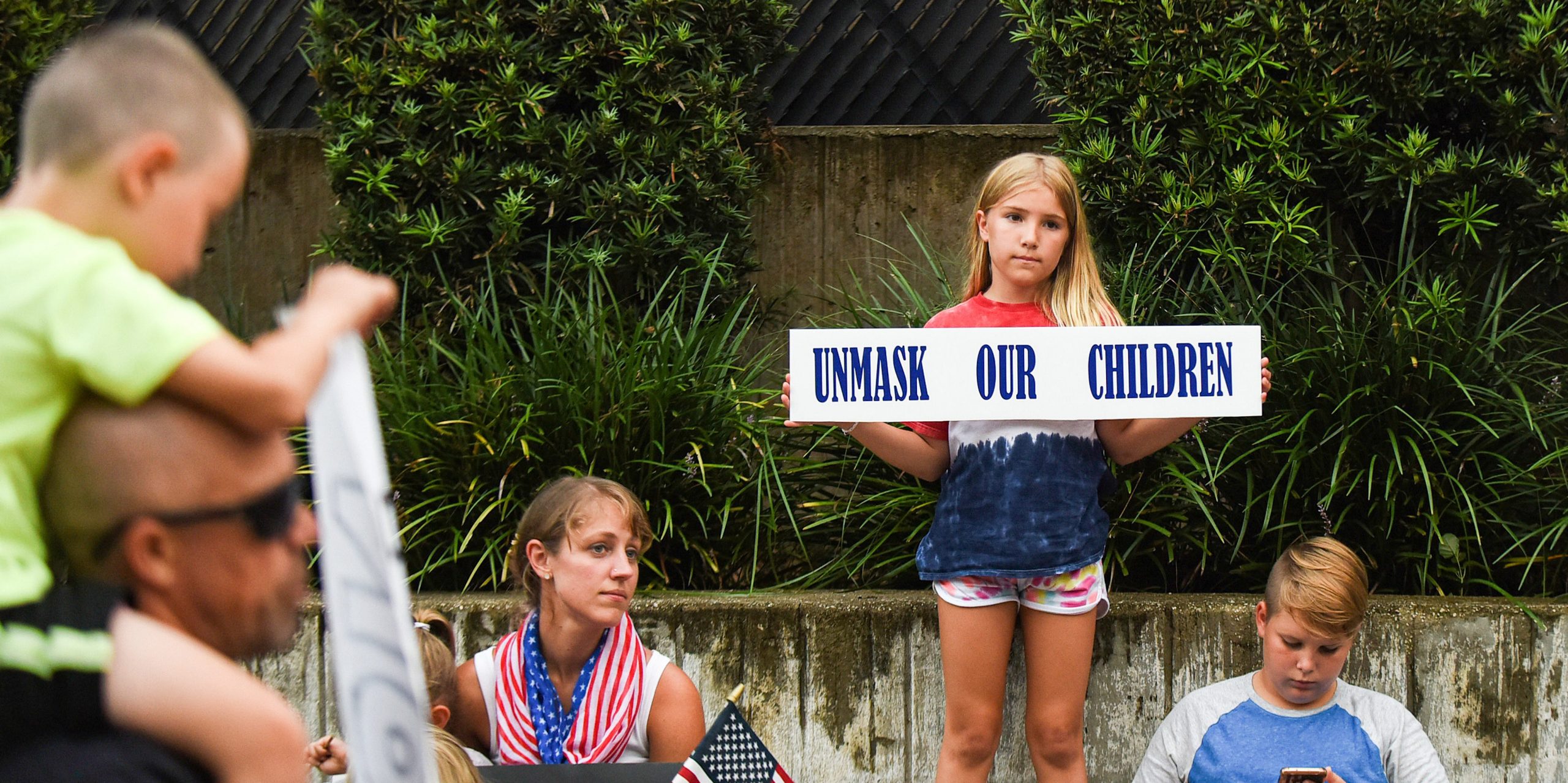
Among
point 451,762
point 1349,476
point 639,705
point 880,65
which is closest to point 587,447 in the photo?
point 639,705

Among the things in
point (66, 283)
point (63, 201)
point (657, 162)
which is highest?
point (657, 162)

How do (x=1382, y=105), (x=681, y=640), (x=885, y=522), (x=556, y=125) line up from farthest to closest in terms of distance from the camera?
(x=556, y=125) < (x=1382, y=105) < (x=885, y=522) < (x=681, y=640)

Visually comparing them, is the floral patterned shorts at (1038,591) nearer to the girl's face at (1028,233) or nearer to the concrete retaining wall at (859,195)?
the girl's face at (1028,233)

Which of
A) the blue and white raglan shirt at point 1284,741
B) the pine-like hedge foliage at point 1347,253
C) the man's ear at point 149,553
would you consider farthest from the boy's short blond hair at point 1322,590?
the man's ear at point 149,553

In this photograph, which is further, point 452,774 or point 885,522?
point 885,522

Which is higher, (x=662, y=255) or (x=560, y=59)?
(x=560, y=59)

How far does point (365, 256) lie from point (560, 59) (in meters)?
0.94

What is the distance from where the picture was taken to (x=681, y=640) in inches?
151

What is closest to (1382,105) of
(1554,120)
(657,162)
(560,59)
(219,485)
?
(1554,120)

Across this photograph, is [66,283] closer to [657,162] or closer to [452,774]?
[452,774]

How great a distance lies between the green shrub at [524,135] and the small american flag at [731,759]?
6.90ft

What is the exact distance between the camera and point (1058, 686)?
330cm

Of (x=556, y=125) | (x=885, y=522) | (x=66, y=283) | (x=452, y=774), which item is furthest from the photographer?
(x=556, y=125)

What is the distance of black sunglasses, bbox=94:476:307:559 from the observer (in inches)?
60.5
